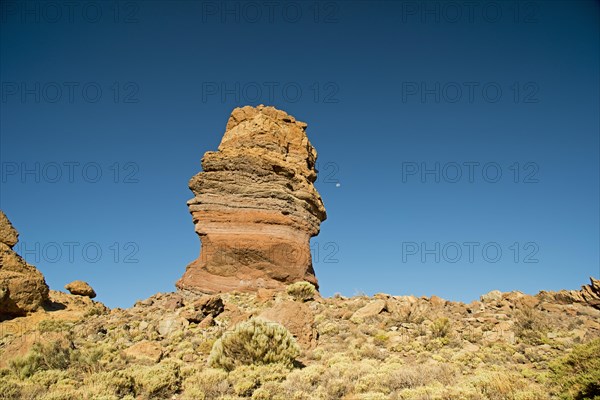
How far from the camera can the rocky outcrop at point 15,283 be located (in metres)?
24.5

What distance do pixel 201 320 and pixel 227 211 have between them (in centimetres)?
986

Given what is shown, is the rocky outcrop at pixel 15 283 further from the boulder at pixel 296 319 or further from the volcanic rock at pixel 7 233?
the boulder at pixel 296 319

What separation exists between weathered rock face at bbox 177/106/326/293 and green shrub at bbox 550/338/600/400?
54.9ft

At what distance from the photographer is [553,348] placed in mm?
13102

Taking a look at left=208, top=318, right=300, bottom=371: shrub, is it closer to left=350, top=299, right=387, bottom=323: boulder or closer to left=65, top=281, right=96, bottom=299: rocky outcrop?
left=350, top=299, right=387, bottom=323: boulder

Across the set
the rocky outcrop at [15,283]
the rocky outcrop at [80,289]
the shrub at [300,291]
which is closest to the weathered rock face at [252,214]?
the shrub at [300,291]

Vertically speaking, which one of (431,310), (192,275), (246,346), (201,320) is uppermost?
(192,275)

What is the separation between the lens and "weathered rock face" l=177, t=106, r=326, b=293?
24609 mm

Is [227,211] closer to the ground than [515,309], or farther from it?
farther from it

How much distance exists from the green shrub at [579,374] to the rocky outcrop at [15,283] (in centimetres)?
2910

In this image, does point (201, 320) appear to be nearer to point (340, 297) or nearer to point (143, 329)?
point (143, 329)

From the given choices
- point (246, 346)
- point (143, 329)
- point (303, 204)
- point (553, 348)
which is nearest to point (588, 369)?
point (553, 348)

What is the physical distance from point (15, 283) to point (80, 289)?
32.5ft

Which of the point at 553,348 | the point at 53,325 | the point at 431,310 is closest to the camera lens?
the point at 553,348
